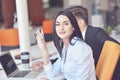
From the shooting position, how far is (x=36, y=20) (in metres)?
7.41

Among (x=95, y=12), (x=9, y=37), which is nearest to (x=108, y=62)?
(x=9, y=37)

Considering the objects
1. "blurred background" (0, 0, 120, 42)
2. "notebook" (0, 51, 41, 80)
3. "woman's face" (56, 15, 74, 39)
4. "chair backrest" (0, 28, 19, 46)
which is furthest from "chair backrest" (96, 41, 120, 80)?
"chair backrest" (0, 28, 19, 46)

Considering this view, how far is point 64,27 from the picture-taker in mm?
1910

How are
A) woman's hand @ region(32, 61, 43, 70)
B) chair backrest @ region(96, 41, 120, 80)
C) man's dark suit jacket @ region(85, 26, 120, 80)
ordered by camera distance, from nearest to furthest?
chair backrest @ region(96, 41, 120, 80)
man's dark suit jacket @ region(85, 26, 120, 80)
woman's hand @ region(32, 61, 43, 70)

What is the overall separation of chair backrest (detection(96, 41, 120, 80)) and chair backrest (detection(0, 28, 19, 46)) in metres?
1.91

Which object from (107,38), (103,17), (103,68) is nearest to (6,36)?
(103,17)

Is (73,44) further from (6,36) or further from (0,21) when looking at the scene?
(0,21)

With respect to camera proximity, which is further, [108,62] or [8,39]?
[8,39]

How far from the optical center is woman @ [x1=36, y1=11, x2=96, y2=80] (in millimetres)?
1802

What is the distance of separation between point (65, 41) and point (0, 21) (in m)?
7.55

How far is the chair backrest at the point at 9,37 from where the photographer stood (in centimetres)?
377

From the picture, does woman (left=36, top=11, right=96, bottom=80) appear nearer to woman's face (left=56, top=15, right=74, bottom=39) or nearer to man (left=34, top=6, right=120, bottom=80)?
woman's face (left=56, top=15, right=74, bottom=39)

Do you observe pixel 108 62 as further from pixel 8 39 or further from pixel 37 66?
pixel 8 39

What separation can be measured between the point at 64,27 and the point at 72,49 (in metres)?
0.16
